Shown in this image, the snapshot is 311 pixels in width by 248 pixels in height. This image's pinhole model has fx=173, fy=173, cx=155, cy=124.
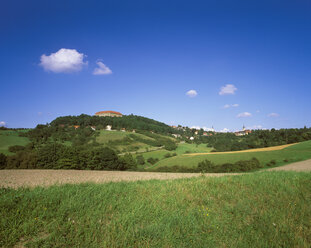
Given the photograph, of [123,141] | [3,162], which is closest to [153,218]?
[3,162]

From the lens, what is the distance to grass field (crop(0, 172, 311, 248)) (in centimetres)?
365

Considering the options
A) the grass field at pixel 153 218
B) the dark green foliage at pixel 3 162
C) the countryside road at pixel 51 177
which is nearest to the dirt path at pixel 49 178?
the countryside road at pixel 51 177

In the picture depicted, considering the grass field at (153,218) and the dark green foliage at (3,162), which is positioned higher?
the grass field at (153,218)

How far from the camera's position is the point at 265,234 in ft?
13.5

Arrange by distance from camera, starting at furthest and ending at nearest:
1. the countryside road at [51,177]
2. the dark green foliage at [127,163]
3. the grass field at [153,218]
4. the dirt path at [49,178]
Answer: the dark green foliage at [127,163], the countryside road at [51,177], the dirt path at [49,178], the grass field at [153,218]

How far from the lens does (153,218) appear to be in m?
4.52

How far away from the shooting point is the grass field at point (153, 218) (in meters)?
3.65

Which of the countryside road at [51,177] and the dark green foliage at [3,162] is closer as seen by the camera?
the countryside road at [51,177]

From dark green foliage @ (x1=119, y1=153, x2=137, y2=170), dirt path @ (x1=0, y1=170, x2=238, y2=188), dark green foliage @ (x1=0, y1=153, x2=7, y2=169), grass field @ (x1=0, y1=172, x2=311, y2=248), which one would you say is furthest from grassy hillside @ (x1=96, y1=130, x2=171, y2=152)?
grass field @ (x1=0, y1=172, x2=311, y2=248)

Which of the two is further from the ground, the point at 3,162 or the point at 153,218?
the point at 153,218

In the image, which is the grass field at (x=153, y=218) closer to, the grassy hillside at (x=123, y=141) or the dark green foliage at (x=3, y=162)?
the dark green foliage at (x=3, y=162)

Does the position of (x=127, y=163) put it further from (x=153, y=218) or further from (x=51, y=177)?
(x=153, y=218)

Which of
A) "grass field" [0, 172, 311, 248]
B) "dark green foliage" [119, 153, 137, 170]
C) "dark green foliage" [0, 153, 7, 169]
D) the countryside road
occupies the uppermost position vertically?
"grass field" [0, 172, 311, 248]

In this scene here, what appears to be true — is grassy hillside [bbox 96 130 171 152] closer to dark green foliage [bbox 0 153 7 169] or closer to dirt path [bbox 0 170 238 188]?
dark green foliage [bbox 0 153 7 169]
